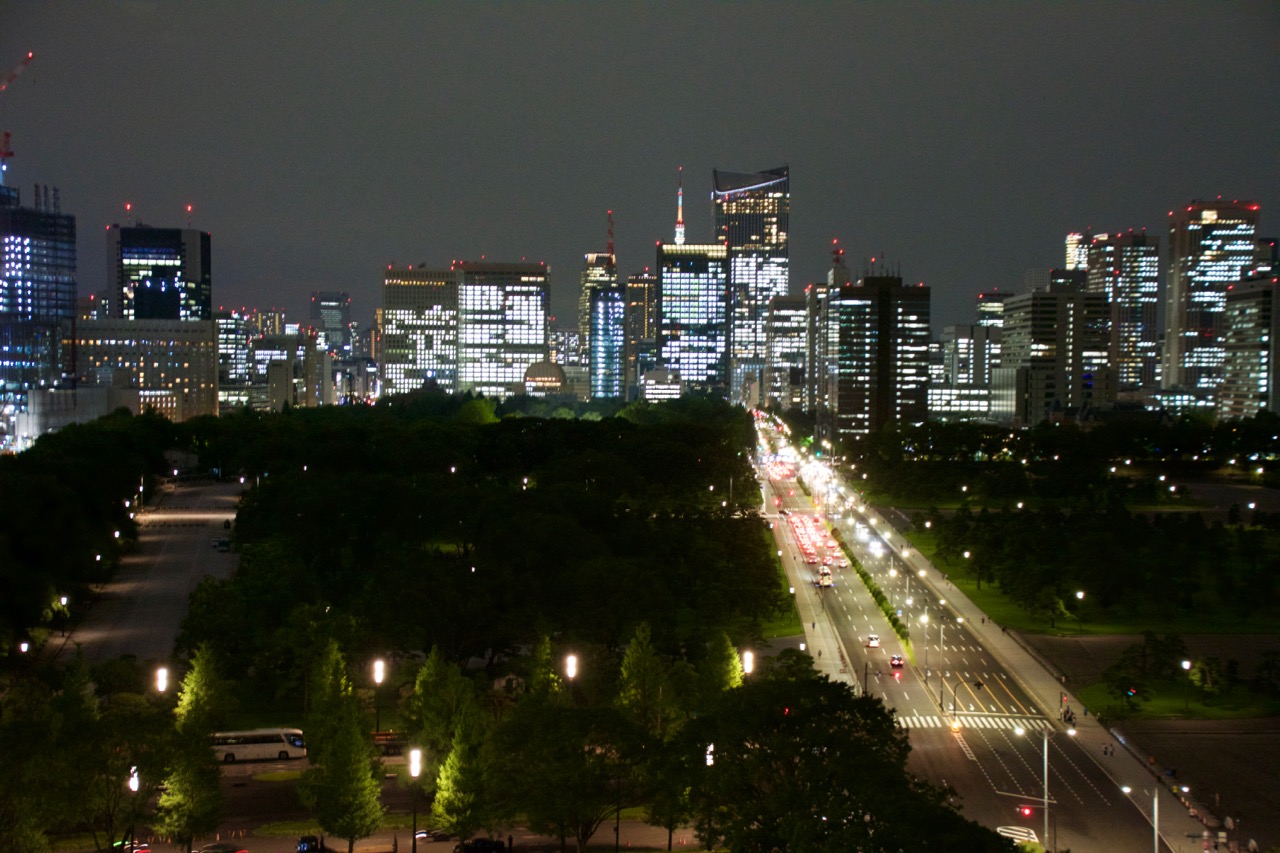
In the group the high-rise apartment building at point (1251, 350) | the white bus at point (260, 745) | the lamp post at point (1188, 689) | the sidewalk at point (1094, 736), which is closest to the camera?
the sidewalk at point (1094, 736)

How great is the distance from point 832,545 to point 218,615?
121 feet

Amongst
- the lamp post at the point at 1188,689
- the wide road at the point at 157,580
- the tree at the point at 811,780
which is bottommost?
the lamp post at the point at 1188,689

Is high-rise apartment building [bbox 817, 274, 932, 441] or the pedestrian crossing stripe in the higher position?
high-rise apartment building [bbox 817, 274, 932, 441]

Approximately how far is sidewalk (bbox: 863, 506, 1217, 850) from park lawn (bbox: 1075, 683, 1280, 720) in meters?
0.59

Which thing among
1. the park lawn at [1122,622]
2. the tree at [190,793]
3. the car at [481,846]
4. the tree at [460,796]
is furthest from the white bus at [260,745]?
the park lawn at [1122,622]

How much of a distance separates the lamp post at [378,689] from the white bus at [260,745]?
2.05 m

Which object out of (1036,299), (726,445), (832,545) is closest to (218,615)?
(832,545)

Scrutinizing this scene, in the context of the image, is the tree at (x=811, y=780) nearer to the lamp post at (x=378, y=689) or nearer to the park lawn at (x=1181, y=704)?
the lamp post at (x=378, y=689)

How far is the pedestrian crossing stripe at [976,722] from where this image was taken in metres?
32.3

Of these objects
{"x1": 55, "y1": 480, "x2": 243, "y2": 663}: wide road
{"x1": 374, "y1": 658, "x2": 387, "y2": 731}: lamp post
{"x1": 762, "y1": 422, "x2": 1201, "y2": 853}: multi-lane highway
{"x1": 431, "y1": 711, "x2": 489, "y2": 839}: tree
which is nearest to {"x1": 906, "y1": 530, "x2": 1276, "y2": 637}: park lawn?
{"x1": 762, "y1": 422, "x2": 1201, "y2": 853}: multi-lane highway

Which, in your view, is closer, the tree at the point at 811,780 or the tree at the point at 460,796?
the tree at the point at 811,780

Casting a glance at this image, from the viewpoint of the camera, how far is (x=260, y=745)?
92.9 feet

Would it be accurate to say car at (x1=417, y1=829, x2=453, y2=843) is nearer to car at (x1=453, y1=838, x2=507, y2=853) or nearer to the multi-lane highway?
car at (x1=453, y1=838, x2=507, y2=853)

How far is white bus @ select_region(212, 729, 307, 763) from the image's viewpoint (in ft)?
91.6
